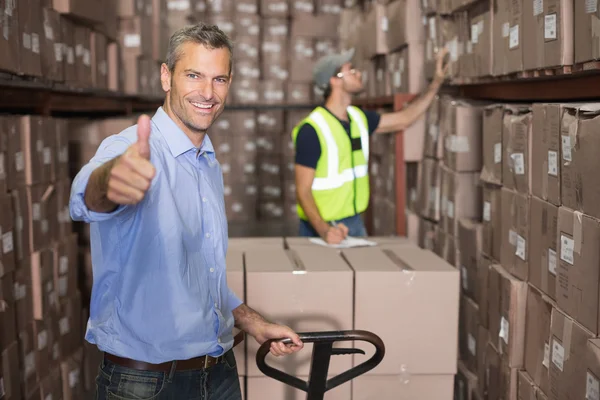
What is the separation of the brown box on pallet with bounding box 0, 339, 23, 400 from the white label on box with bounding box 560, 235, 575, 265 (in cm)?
225

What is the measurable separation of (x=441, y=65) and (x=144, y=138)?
3147 mm

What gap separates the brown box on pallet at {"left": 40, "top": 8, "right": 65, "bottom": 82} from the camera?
3.68 metres

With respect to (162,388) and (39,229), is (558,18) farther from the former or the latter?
(39,229)

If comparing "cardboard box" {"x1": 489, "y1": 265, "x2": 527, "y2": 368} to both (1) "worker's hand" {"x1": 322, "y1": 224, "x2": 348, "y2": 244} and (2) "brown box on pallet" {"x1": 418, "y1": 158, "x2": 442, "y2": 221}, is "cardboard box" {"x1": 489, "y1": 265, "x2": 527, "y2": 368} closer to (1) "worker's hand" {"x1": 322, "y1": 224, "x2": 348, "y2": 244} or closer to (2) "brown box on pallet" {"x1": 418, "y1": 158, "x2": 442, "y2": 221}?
(1) "worker's hand" {"x1": 322, "y1": 224, "x2": 348, "y2": 244}

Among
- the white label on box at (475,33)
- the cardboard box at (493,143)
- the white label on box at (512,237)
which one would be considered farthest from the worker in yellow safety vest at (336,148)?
the white label on box at (512,237)

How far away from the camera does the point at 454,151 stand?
3.95 metres

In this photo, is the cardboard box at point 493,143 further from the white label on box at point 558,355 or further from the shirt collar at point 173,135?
the shirt collar at point 173,135

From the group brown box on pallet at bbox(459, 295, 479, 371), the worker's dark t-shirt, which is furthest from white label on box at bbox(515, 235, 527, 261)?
the worker's dark t-shirt

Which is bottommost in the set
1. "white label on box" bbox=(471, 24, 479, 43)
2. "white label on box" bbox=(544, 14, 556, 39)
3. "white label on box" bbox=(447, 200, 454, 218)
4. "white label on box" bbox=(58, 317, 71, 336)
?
"white label on box" bbox=(58, 317, 71, 336)

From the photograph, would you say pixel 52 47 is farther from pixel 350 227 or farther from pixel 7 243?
pixel 350 227

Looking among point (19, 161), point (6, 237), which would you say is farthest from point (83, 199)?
point (19, 161)

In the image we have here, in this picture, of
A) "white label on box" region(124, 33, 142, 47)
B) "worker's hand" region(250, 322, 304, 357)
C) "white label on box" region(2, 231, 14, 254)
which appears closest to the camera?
"worker's hand" region(250, 322, 304, 357)

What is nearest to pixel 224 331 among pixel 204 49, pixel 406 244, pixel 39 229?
pixel 204 49

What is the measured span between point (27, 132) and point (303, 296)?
1581 millimetres
